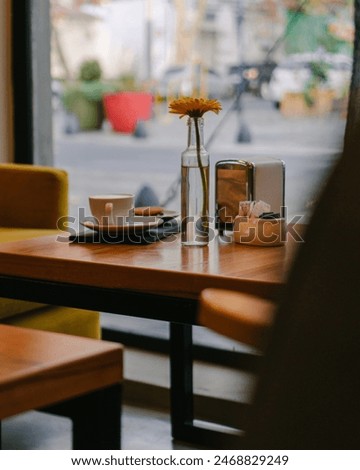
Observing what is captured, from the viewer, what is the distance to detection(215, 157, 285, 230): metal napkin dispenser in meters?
2.15

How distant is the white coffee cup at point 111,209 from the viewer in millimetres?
2143

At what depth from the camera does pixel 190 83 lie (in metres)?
3.41

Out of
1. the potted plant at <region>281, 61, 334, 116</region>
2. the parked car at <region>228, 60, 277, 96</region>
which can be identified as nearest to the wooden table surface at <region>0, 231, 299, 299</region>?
the potted plant at <region>281, 61, 334, 116</region>

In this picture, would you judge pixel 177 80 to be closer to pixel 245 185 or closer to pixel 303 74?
pixel 303 74

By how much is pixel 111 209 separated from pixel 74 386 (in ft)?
3.49

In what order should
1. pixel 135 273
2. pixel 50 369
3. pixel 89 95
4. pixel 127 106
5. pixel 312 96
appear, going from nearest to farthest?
pixel 50 369 < pixel 135 273 < pixel 312 96 < pixel 127 106 < pixel 89 95

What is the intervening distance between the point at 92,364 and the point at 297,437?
36.6 inches

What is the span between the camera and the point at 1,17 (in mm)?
3850

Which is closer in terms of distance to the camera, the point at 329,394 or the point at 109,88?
the point at 329,394

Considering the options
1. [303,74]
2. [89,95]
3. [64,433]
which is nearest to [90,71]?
[89,95]

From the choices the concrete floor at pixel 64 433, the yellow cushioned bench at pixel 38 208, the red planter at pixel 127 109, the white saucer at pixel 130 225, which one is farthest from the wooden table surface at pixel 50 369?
the red planter at pixel 127 109

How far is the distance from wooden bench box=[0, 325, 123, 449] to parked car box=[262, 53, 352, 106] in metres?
1.95

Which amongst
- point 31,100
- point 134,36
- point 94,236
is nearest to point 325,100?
point 134,36

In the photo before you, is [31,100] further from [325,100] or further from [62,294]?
[62,294]
